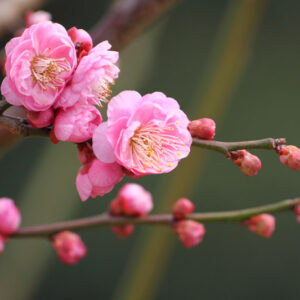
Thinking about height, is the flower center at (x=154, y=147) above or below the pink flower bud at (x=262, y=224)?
below

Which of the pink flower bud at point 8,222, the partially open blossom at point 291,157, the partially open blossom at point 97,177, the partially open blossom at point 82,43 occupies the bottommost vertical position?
the pink flower bud at point 8,222

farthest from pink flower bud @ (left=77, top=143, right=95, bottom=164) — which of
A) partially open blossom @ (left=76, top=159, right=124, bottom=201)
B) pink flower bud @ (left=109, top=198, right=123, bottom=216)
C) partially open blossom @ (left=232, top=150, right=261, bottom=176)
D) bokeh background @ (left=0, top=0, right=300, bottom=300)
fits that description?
bokeh background @ (left=0, top=0, right=300, bottom=300)

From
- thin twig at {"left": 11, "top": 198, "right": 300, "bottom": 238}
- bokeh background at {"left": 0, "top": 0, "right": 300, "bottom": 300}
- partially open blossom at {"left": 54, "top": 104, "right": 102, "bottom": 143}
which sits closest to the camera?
partially open blossom at {"left": 54, "top": 104, "right": 102, "bottom": 143}

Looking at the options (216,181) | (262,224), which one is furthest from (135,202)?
(216,181)

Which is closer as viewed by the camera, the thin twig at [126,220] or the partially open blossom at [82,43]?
the partially open blossom at [82,43]

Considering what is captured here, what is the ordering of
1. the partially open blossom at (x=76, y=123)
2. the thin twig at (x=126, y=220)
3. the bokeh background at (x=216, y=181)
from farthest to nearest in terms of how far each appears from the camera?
the bokeh background at (x=216, y=181), the thin twig at (x=126, y=220), the partially open blossom at (x=76, y=123)

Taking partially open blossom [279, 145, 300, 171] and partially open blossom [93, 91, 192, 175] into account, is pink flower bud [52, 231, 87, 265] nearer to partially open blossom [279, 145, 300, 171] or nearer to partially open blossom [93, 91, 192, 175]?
partially open blossom [93, 91, 192, 175]

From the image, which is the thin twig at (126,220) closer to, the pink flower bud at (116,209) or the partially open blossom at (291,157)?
the pink flower bud at (116,209)

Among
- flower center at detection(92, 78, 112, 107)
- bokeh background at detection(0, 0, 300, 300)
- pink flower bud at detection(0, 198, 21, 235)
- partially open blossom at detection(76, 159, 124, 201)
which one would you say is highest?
bokeh background at detection(0, 0, 300, 300)

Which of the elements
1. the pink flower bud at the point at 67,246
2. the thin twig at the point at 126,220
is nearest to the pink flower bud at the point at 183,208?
the thin twig at the point at 126,220
